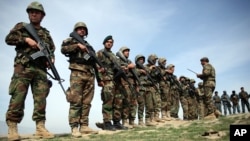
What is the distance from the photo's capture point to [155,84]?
11359 millimetres

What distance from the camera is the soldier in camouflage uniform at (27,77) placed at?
5102mm

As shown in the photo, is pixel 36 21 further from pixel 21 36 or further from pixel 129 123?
pixel 129 123

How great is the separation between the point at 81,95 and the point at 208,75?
6.87 m

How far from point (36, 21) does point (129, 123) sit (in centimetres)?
539

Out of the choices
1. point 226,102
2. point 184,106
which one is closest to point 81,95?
point 184,106

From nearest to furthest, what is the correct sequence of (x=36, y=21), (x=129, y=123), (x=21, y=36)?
(x=21, y=36), (x=36, y=21), (x=129, y=123)

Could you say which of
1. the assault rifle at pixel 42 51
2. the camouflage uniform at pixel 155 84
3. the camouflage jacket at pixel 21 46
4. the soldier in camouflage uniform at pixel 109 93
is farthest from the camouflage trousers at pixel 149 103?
the camouflage jacket at pixel 21 46

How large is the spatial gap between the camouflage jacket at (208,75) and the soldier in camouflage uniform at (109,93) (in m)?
4.64

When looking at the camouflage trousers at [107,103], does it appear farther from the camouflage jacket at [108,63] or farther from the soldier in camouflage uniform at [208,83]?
the soldier in camouflage uniform at [208,83]

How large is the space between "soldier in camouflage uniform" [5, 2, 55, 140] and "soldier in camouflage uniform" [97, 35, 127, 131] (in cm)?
233

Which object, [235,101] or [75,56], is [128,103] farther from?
[235,101]

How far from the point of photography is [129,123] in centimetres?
969

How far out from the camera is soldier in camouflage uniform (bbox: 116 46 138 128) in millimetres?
8766

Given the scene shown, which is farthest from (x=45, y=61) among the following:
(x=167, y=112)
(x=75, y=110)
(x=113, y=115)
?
(x=167, y=112)
